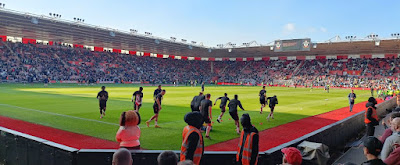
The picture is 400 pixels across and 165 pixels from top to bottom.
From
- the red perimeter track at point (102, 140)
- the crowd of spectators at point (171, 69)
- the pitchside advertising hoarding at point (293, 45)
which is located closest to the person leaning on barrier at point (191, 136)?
the red perimeter track at point (102, 140)

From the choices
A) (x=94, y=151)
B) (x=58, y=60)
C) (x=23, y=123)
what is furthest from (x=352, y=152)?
(x=58, y=60)

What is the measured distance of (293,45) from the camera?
6278 cm

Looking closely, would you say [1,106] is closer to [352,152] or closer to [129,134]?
[129,134]

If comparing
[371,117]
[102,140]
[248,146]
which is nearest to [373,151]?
[248,146]

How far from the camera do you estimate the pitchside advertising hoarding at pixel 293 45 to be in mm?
61250

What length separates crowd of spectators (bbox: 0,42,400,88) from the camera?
50.7 metres

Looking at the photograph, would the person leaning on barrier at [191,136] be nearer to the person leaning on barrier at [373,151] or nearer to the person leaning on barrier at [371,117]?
the person leaning on barrier at [373,151]

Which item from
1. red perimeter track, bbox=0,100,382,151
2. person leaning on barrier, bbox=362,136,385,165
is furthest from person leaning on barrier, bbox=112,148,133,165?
red perimeter track, bbox=0,100,382,151

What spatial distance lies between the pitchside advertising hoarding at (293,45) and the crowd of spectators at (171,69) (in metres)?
8.28

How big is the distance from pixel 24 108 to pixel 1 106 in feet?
6.47

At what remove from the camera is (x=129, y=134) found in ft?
18.7

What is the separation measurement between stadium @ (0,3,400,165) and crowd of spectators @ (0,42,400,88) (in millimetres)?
247

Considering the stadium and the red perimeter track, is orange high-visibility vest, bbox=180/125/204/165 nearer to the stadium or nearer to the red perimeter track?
the stadium

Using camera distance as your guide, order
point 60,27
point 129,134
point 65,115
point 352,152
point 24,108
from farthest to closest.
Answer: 1. point 60,27
2. point 24,108
3. point 65,115
4. point 352,152
5. point 129,134
